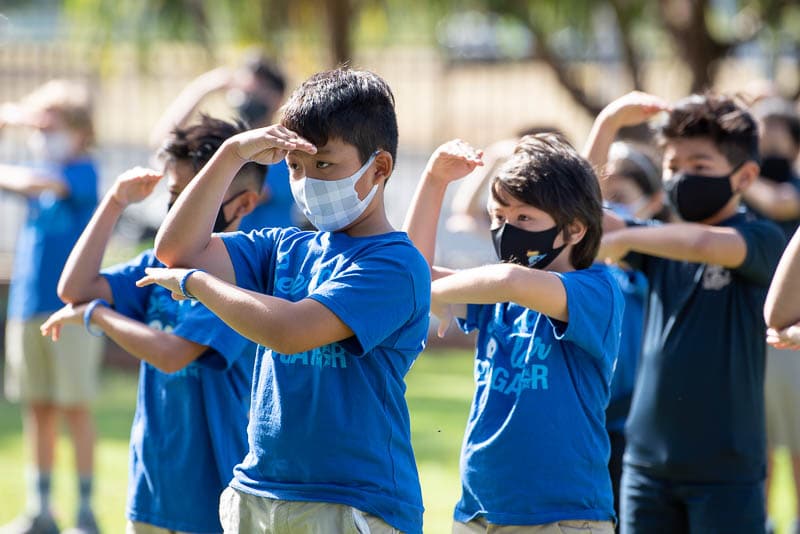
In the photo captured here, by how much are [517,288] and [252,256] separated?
742 millimetres

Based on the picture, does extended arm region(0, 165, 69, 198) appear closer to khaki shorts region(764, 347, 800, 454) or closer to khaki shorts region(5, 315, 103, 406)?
khaki shorts region(5, 315, 103, 406)

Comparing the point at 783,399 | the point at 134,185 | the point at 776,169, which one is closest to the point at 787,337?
the point at 134,185

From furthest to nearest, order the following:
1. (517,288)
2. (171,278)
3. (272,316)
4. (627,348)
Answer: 1. (627,348)
2. (517,288)
3. (171,278)
4. (272,316)

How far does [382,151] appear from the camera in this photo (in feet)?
10.2

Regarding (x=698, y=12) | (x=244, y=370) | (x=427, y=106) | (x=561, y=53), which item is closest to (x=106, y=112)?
(x=427, y=106)

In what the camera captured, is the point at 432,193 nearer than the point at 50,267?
Yes

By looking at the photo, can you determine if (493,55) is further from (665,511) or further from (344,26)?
(665,511)

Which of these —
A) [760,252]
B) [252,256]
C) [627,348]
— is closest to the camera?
[252,256]

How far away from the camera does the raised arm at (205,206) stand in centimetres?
303

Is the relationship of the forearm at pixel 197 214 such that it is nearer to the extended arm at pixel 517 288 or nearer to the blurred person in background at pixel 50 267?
the extended arm at pixel 517 288

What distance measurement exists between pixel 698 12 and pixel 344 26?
3.52 meters

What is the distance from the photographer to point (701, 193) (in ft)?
14.0

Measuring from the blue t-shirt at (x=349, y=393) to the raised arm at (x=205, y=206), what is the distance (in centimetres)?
23

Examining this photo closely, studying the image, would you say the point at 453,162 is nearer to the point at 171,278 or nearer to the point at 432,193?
the point at 432,193
